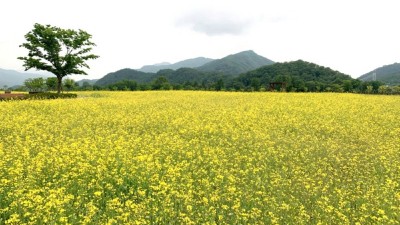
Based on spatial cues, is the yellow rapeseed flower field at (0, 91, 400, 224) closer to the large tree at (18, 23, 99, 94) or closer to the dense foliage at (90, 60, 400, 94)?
the large tree at (18, 23, 99, 94)

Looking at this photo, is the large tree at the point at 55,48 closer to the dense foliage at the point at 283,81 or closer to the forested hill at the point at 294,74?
the dense foliage at the point at 283,81

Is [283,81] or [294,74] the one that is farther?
[294,74]

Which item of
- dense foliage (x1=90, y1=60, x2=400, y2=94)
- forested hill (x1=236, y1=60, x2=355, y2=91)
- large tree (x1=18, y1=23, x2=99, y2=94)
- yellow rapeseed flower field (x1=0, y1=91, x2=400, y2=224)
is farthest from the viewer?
forested hill (x1=236, y1=60, x2=355, y2=91)

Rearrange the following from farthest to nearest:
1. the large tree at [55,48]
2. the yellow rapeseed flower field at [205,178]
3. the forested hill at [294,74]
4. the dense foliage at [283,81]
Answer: the forested hill at [294,74] < the dense foliage at [283,81] < the large tree at [55,48] < the yellow rapeseed flower field at [205,178]

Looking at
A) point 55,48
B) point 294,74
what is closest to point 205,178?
point 55,48

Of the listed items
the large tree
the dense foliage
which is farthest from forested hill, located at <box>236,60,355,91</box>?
the large tree

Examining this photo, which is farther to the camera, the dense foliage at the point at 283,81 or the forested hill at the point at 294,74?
the forested hill at the point at 294,74

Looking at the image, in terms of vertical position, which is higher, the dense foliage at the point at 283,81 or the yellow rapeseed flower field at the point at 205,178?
the dense foliage at the point at 283,81

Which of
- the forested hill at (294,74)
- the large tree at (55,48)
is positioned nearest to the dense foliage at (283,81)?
the forested hill at (294,74)

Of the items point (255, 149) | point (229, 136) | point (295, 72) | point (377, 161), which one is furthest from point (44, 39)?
point (295, 72)

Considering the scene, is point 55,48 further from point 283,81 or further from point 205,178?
point 283,81

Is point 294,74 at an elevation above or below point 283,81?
above

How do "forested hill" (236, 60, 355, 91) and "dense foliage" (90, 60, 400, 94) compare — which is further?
"forested hill" (236, 60, 355, 91)

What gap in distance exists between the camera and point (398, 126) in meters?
18.1
